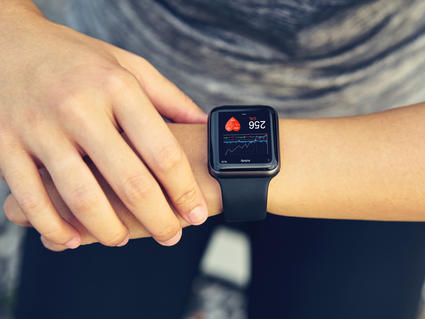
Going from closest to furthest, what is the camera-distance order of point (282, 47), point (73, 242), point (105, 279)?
point (73, 242), point (282, 47), point (105, 279)

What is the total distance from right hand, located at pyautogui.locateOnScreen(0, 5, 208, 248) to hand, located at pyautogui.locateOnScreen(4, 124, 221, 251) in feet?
0.15

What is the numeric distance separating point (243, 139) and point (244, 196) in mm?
128

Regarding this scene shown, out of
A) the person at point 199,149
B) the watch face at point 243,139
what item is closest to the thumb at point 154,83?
the person at point 199,149

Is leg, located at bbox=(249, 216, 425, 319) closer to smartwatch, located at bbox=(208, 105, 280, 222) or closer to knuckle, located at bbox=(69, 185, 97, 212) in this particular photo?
smartwatch, located at bbox=(208, 105, 280, 222)

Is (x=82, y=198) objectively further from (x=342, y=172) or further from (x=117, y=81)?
(x=342, y=172)

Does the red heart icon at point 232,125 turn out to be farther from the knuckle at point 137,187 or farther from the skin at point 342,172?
the knuckle at point 137,187

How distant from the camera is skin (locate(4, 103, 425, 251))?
31.1 inches

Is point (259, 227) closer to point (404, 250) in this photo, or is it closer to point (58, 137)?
point (404, 250)

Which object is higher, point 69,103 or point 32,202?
point 69,103

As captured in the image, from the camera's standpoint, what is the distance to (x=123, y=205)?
0.82 meters

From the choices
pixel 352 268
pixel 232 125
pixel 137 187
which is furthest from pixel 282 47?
pixel 352 268

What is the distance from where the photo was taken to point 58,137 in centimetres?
70

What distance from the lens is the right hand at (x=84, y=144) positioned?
68cm

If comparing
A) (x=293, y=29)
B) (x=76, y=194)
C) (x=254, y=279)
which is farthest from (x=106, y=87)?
(x=254, y=279)
